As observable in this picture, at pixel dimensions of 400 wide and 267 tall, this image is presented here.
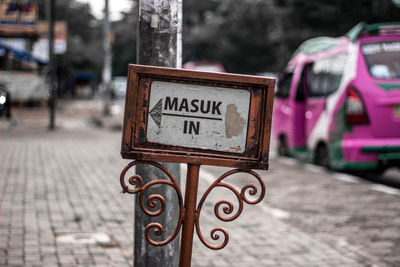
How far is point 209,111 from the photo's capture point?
304 centimetres

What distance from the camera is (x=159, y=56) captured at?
10.9 feet

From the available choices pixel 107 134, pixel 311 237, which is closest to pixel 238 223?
pixel 311 237

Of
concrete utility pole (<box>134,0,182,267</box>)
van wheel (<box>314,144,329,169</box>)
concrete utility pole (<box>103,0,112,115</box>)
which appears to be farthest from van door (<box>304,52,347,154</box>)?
concrete utility pole (<box>103,0,112,115</box>)

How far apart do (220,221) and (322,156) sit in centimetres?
425

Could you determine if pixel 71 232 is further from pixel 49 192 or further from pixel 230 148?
pixel 230 148

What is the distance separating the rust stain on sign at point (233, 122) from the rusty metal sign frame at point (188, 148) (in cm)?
5

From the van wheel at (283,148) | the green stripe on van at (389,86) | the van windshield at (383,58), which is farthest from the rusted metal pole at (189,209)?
the van wheel at (283,148)

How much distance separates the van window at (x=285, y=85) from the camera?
11.8 metres

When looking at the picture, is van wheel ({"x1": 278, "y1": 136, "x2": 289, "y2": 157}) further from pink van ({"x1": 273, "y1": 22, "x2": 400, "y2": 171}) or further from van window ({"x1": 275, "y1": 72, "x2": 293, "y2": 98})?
pink van ({"x1": 273, "y1": 22, "x2": 400, "y2": 171})

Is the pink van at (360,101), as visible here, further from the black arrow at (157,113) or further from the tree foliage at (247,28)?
the tree foliage at (247,28)

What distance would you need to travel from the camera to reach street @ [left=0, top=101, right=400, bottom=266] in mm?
4883

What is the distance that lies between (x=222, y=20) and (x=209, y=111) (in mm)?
50704

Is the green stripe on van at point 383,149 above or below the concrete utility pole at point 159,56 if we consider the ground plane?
below

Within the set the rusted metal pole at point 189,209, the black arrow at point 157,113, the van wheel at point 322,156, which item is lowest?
the van wheel at point 322,156
